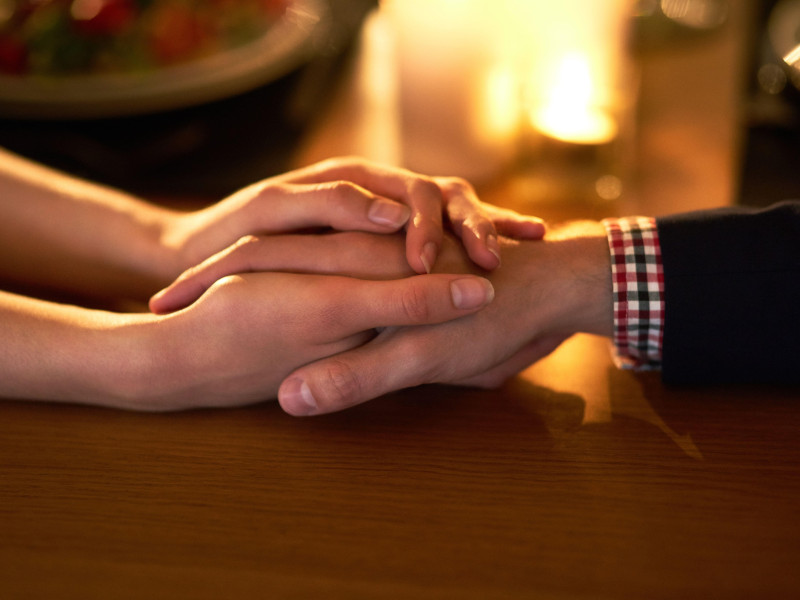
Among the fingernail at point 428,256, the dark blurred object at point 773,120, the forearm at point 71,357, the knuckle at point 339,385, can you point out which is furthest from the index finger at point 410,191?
the dark blurred object at point 773,120

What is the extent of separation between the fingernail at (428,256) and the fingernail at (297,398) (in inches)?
5.3

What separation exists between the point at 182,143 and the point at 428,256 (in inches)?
19.8

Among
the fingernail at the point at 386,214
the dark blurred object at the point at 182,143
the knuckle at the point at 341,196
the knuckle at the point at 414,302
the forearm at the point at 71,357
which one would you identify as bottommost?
the forearm at the point at 71,357

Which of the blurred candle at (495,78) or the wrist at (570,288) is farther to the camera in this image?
the blurred candle at (495,78)

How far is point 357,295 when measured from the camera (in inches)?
22.3

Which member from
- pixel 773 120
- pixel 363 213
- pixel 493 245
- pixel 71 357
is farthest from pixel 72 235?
pixel 773 120

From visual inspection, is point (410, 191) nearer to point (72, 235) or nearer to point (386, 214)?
point (386, 214)

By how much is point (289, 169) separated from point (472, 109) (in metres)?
0.24

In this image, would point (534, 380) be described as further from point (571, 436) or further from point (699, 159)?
point (699, 159)

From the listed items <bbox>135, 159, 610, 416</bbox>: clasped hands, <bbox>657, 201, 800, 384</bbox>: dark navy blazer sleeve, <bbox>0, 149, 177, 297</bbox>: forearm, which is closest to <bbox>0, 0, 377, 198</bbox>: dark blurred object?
<bbox>0, 149, 177, 297</bbox>: forearm

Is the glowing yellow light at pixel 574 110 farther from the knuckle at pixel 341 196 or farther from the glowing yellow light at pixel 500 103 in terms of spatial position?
the knuckle at pixel 341 196

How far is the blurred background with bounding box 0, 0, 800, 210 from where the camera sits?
91cm

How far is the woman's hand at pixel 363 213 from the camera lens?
62cm

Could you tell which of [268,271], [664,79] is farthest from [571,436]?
[664,79]
